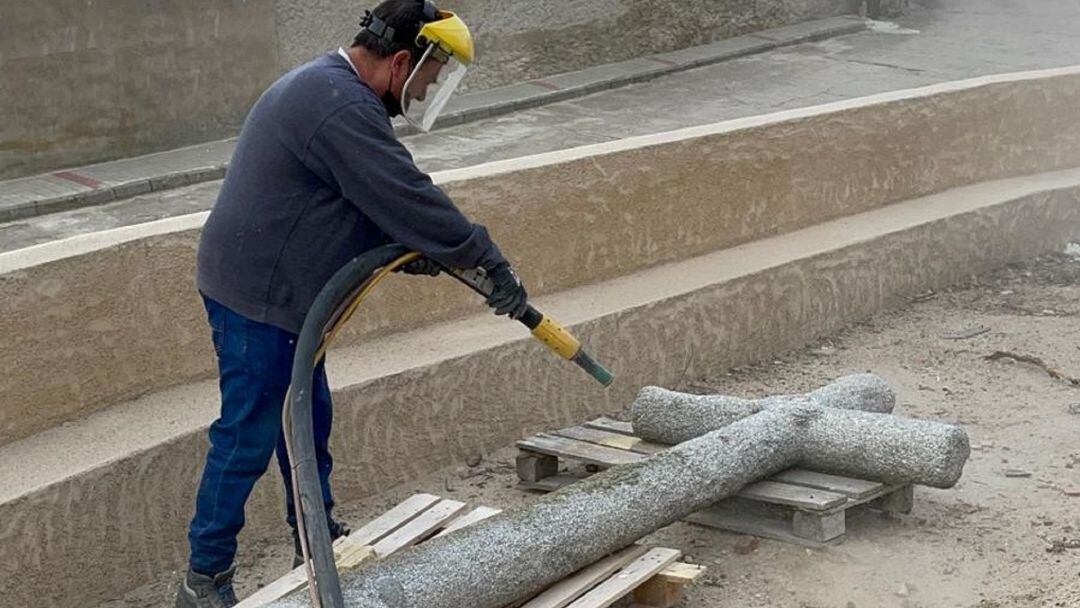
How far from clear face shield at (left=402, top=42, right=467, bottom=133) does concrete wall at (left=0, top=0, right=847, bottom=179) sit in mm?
7436

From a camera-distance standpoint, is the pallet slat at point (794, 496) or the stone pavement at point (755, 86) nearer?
the pallet slat at point (794, 496)

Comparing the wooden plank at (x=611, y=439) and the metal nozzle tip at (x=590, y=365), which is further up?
the metal nozzle tip at (x=590, y=365)

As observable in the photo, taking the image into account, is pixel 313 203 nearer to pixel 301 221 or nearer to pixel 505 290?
pixel 301 221

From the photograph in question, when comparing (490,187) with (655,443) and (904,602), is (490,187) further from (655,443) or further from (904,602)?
(904,602)

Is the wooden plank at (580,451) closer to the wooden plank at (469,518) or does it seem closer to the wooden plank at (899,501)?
the wooden plank at (469,518)

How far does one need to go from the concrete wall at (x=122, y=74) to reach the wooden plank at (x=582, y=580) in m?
7.83

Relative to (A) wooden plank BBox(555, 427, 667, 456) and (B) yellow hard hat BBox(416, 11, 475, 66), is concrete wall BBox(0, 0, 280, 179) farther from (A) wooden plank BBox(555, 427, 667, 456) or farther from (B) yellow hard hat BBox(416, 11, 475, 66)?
(B) yellow hard hat BBox(416, 11, 475, 66)

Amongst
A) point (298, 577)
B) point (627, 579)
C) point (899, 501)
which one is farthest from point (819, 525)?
point (298, 577)

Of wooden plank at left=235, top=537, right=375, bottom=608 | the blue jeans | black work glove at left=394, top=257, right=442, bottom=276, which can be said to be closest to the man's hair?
black work glove at left=394, top=257, right=442, bottom=276

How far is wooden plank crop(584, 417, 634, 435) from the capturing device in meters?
5.46

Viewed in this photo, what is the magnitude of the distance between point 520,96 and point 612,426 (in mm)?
8142

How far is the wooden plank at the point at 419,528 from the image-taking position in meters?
4.38

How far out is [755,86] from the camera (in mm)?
13906

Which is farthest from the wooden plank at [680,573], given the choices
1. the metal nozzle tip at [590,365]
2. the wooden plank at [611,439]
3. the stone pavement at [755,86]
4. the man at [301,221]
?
the stone pavement at [755,86]
